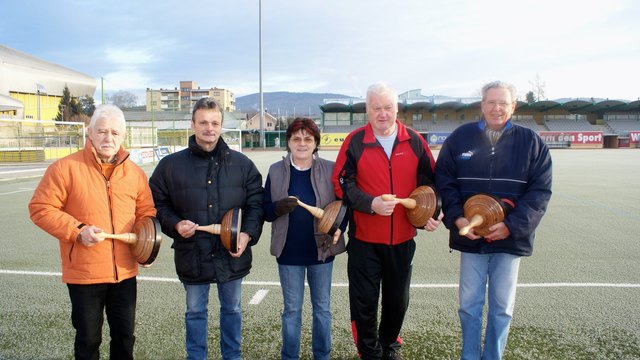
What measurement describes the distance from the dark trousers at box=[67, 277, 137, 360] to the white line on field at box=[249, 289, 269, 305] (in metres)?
1.72

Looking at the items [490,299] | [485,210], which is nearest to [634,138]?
[490,299]

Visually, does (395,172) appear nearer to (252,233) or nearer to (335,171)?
(335,171)

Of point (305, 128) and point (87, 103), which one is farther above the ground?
point (87, 103)

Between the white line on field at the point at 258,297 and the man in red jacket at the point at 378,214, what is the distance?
1492 millimetres

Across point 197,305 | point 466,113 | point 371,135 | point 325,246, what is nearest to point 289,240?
point 325,246

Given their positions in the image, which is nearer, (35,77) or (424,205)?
(424,205)

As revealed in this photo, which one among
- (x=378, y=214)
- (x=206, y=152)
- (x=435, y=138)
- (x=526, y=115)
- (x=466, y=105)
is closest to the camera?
(x=206, y=152)

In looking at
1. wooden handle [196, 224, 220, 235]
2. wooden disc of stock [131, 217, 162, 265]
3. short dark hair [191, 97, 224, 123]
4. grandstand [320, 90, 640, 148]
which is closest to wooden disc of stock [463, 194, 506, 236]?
wooden handle [196, 224, 220, 235]

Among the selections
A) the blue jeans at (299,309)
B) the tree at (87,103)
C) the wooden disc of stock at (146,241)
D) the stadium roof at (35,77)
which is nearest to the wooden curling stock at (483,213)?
the blue jeans at (299,309)

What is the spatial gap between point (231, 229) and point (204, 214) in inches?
10.3

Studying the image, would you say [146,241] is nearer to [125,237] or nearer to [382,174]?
[125,237]

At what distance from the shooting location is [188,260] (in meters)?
3.18

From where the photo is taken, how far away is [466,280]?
326 centimetres

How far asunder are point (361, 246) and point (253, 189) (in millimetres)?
931
